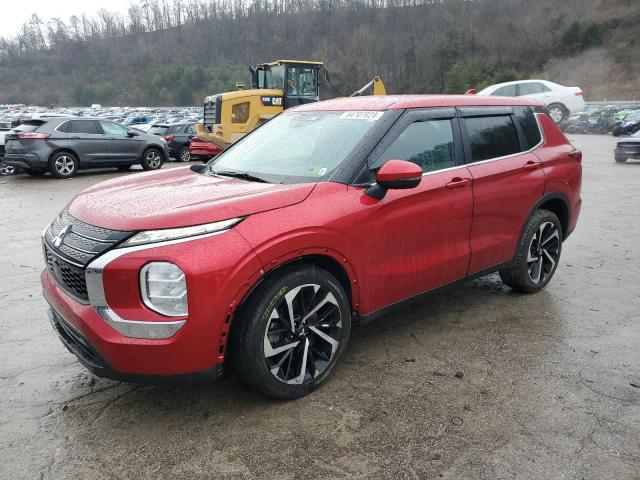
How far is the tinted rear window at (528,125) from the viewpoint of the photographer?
4617 millimetres

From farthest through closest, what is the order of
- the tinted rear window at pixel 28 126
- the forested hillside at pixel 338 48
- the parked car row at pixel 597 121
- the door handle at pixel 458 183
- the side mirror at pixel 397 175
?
the forested hillside at pixel 338 48 → the parked car row at pixel 597 121 → the tinted rear window at pixel 28 126 → the door handle at pixel 458 183 → the side mirror at pixel 397 175

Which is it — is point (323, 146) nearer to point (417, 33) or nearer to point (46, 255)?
point (46, 255)

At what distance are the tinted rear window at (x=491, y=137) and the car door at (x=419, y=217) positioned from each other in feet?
0.63

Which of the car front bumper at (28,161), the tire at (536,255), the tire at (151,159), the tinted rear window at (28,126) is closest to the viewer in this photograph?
the tire at (536,255)

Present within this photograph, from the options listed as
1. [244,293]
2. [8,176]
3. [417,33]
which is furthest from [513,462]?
[417,33]

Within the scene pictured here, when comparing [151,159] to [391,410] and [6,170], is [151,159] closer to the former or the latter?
[6,170]

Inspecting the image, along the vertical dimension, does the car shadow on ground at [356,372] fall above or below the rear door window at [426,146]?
below

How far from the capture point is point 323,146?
3.62m

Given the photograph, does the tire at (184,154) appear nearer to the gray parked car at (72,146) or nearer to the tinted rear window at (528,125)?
the gray parked car at (72,146)

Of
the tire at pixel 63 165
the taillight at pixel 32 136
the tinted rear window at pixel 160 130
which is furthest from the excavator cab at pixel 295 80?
the taillight at pixel 32 136

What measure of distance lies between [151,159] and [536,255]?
13.2 meters

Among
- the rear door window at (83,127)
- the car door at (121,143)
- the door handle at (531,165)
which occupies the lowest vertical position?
the car door at (121,143)

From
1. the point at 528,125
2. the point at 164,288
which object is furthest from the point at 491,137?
the point at 164,288

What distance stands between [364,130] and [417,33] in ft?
345
